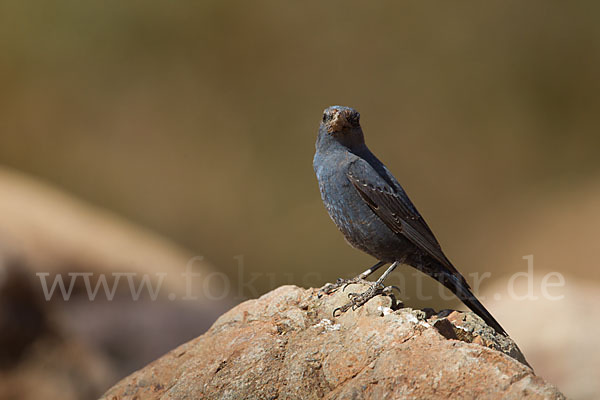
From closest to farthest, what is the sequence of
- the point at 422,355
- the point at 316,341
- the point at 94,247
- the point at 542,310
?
the point at 422,355
the point at 316,341
the point at 542,310
the point at 94,247

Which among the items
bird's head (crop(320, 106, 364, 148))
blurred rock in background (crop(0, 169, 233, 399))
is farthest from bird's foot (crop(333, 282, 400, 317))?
blurred rock in background (crop(0, 169, 233, 399))

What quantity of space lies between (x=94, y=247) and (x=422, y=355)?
21.4 feet

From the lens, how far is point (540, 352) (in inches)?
300

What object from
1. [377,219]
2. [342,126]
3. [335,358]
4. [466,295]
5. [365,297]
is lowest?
[335,358]

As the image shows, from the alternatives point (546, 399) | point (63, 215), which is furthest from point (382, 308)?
point (63, 215)

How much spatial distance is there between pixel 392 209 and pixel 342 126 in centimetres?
82

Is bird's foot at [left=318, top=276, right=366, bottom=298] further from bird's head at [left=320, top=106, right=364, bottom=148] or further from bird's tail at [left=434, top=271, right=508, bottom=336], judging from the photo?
bird's head at [left=320, top=106, right=364, bottom=148]

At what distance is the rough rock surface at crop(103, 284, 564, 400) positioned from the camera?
139 inches

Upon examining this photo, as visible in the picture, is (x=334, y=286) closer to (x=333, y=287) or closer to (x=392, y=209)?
(x=333, y=287)

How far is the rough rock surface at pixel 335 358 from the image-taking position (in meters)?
3.53

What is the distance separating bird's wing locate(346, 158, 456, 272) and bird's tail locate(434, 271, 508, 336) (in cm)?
14

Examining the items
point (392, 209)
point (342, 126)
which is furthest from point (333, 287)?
point (342, 126)

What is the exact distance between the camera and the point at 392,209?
505 cm

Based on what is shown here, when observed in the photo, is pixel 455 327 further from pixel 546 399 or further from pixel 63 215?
pixel 63 215
